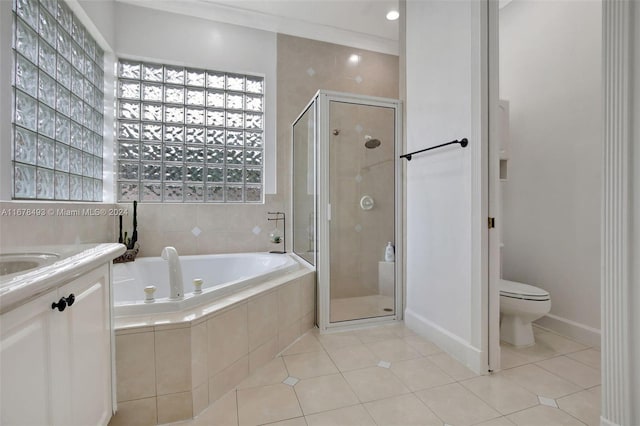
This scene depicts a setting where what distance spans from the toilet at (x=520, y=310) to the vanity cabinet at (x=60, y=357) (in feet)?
7.38

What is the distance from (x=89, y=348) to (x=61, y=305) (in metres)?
0.28

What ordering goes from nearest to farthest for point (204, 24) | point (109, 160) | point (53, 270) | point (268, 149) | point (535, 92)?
point (53, 270)
point (535, 92)
point (109, 160)
point (204, 24)
point (268, 149)

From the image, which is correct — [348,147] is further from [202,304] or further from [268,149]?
[202,304]

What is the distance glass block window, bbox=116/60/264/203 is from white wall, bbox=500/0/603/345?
241cm

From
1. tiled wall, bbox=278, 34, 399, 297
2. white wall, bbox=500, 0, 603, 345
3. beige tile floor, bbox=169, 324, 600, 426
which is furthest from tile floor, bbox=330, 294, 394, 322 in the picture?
tiled wall, bbox=278, 34, 399, 297

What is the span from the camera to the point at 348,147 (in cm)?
246

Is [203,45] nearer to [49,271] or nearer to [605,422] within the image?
[49,271]

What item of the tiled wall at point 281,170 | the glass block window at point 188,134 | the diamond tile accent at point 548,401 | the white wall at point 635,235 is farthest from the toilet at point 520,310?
the glass block window at point 188,134

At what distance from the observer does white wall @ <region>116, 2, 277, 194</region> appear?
2771 mm

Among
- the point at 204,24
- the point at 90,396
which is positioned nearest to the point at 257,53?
the point at 204,24

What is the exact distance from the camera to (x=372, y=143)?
252cm

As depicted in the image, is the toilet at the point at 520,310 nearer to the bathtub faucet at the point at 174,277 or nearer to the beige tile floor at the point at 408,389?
the beige tile floor at the point at 408,389

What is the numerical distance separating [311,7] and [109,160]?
7.79ft

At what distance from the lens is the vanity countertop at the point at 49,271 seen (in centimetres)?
59
